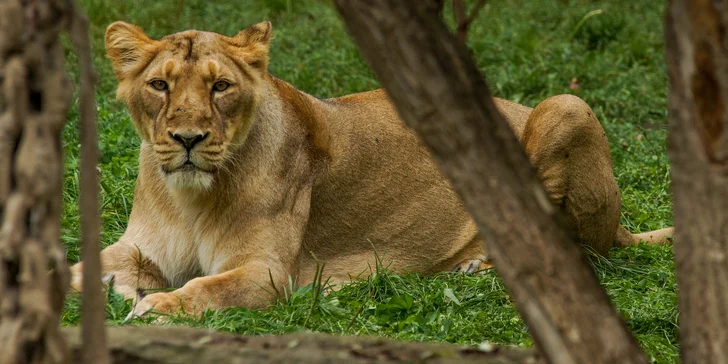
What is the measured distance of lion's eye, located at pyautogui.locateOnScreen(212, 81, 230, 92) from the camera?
5230 millimetres

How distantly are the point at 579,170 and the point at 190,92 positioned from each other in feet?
7.68

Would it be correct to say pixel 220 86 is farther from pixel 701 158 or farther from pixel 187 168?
pixel 701 158

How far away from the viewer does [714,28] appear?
2527 mm

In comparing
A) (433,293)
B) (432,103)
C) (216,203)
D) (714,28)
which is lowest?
(433,293)

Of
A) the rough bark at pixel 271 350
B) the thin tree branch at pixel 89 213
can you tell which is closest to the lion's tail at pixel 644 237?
the rough bark at pixel 271 350

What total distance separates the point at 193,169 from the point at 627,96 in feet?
16.1

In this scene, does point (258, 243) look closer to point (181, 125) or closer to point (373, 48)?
point (181, 125)

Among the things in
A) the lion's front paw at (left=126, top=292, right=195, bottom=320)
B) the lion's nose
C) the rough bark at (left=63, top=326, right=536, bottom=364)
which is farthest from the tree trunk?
the lion's nose

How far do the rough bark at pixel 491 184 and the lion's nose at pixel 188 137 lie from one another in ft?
8.14

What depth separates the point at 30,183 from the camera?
244 cm

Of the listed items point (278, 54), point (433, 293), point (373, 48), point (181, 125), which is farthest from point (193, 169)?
point (278, 54)

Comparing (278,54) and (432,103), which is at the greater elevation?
(432,103)

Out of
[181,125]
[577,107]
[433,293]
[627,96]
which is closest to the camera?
[181,125]

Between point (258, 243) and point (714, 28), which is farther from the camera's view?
point (258, 243)
